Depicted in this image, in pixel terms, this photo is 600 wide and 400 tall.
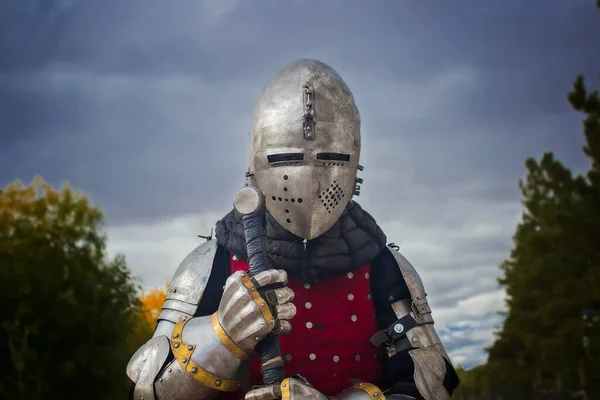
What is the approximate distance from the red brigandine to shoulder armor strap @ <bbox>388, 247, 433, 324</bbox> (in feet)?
1.14

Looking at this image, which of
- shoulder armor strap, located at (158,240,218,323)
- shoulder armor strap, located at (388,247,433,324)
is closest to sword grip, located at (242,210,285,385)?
shoulder armor strap, located at (158,240,218,323)

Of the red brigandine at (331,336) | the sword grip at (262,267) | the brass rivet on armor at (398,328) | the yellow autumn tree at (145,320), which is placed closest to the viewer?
the sword grip at (262,267)

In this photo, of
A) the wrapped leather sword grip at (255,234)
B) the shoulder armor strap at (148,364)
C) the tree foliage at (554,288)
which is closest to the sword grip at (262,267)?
the wrapped leather sword grip at (255,234)

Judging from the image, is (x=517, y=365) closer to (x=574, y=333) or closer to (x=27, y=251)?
(x=574, y=333)

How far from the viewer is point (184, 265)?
583cm

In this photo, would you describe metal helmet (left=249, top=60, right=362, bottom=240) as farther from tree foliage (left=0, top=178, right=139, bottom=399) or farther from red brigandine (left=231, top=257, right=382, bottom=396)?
tree foliage (left=0, top=178, right=139, bottom=399)

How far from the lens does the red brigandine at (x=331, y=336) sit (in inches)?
219

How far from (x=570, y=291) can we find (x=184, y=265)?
1508 centimetres

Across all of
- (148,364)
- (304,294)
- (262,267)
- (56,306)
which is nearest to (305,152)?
(262,267)

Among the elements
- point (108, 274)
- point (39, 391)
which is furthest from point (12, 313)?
point (108, 274)

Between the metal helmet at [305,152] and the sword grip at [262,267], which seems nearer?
the sword grip at [262,267]

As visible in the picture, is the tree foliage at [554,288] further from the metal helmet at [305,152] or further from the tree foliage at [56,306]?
the metal helmet at [305,152]

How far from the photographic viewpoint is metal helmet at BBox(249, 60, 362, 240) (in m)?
5.37

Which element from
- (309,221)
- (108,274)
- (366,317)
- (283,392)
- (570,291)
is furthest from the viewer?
(108,274)
